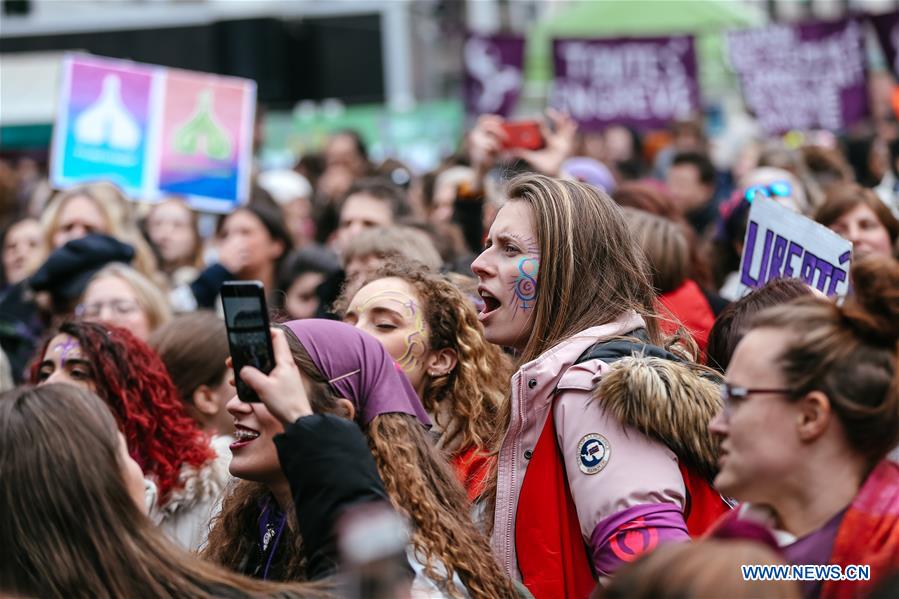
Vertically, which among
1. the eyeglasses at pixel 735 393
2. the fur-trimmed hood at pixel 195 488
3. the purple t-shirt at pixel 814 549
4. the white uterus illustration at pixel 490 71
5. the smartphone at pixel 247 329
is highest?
the white uterus illustration at pixel 490 71

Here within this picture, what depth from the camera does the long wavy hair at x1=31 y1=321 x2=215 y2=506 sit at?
4.12m

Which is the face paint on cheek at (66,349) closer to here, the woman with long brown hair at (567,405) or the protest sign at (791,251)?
the woman with long brown hair at (567,405)

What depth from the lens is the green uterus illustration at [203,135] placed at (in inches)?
328

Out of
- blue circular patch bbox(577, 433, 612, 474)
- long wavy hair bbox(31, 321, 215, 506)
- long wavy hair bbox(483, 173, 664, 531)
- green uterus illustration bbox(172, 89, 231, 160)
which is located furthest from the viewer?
green uterus illustration bbox(172, 89, 231, 160)

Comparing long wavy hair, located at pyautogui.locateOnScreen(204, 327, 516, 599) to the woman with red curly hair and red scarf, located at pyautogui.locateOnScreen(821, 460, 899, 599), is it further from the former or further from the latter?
red scarf, located at pyautogui.locateOnScreen(821, 460, 899, 599)

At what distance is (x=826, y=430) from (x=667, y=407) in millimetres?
679

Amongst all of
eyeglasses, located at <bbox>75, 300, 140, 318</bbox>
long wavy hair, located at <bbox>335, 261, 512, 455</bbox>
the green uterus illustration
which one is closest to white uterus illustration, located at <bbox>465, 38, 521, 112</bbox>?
the green uterus illustration

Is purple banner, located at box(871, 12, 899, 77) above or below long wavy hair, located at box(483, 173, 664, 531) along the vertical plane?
above

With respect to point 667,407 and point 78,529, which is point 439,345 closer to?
point 667,407

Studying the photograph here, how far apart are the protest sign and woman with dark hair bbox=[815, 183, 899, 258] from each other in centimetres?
101

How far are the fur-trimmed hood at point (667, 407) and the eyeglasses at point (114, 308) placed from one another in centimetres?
317

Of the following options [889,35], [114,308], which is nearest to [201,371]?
[114,308]

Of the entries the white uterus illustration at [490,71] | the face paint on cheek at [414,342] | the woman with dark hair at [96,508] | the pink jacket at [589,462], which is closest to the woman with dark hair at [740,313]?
the pink jacket at [589,462]

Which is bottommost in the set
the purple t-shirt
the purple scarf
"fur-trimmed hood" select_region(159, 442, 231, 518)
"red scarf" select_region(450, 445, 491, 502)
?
"fur-trimmed hood" select_region(159, 442, 231, 518)
